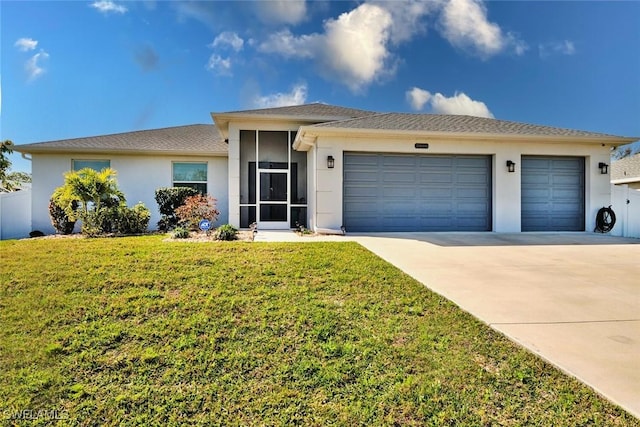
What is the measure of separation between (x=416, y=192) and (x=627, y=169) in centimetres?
1625

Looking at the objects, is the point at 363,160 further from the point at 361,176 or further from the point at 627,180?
the point at 627,180

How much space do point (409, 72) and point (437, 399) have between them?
16.5 meters

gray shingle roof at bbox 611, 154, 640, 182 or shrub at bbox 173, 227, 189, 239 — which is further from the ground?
gray shingle roof at bbox 611, 154, 640, 182

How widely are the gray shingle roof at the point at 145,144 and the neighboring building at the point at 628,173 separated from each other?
2048 cm

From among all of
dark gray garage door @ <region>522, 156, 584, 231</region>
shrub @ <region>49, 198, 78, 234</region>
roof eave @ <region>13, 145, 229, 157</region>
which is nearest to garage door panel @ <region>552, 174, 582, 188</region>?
dark gray garage door @ <region>522, 156, 584, 231</region>

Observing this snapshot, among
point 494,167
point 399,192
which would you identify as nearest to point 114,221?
point 399,192

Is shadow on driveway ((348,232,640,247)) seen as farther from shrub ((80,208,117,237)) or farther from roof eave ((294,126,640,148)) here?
shrub ((80,208,117,237))

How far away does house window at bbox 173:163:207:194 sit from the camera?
13.9m

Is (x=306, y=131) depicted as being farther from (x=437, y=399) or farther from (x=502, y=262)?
(x=437, y=399)

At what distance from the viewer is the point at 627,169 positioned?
1916 cm

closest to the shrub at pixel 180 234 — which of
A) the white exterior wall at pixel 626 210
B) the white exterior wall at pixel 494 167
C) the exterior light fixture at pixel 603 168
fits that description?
the white exterior wall at pixel 494 167

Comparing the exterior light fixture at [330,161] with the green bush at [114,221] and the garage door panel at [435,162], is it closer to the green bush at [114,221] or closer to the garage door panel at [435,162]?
the garage door panel at [435,162]

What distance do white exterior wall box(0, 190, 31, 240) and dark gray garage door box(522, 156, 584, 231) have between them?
18148 mm

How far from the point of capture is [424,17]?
13820 millimetres
